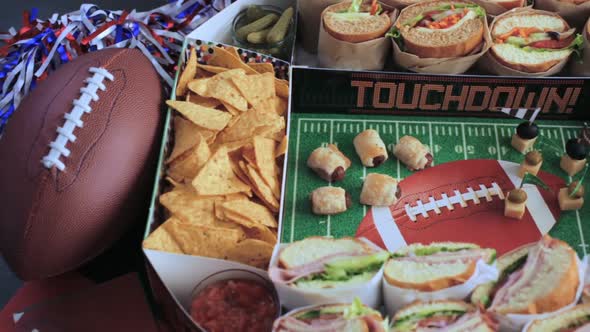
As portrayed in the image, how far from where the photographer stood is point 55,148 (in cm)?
161

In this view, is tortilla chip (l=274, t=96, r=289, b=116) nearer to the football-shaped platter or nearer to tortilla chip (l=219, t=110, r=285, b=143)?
tortilla chip (l=219, t=110, r=285, b=143)

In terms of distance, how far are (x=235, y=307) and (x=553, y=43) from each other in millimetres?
1393

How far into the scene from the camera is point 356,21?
203cm

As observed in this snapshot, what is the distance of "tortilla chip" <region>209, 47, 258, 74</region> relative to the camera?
2.00 meters

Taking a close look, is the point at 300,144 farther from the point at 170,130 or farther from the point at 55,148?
the point at 55,148

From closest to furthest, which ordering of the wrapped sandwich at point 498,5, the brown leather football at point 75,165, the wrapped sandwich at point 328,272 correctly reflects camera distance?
the wrapped sandwich at point 328,272, the brown leather football at point 75,165, the wrapped sandwich at point 498,5

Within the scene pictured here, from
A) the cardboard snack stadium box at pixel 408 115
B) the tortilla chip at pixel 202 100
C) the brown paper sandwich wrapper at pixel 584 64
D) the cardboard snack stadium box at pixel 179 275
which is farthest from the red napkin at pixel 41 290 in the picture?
the brown paper sandwich wrapper at pixel 584 64

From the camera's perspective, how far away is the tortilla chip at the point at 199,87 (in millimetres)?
1916

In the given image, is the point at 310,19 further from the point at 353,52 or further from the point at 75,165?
the point at 75,165

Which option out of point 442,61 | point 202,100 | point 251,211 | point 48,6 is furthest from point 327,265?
point 48,6

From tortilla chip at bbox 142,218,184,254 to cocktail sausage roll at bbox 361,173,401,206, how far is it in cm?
61

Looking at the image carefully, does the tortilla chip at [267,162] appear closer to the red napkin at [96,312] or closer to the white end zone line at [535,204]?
the red napkin at [96,312]

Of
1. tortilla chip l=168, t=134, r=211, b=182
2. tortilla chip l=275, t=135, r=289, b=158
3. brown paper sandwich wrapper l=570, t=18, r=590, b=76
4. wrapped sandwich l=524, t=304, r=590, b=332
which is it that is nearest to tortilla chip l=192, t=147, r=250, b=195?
tortilla chip l=168, t=134, r=211, b=182

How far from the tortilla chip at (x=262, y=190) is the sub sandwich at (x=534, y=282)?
0.64m
